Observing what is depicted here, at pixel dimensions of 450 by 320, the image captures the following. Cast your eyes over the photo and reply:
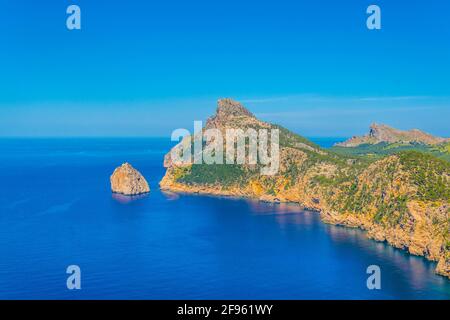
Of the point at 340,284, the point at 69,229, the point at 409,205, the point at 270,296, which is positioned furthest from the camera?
the point at 69,229

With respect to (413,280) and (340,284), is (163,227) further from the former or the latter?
(413,280)

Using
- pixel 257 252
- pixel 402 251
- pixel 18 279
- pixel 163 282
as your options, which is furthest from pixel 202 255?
pixel 402 251

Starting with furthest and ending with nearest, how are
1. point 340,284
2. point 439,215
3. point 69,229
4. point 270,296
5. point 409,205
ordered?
point 69,229 → point 409,205 → point 439,215 → point 340,284 → point 270,296

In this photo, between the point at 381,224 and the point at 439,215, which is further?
the point at 381,224

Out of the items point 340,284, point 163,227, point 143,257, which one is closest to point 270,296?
point 340,284

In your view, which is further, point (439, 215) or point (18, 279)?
point (439, 215)

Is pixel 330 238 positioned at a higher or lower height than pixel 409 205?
lower

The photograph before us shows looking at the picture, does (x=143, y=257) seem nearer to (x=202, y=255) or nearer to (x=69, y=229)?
(x=202, y=255)

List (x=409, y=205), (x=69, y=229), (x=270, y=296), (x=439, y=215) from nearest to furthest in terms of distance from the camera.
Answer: (x=270, y=296), (x=439, y=215), (x=409, y=205), (x=69, y=229)

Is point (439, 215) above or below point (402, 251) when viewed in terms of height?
above
